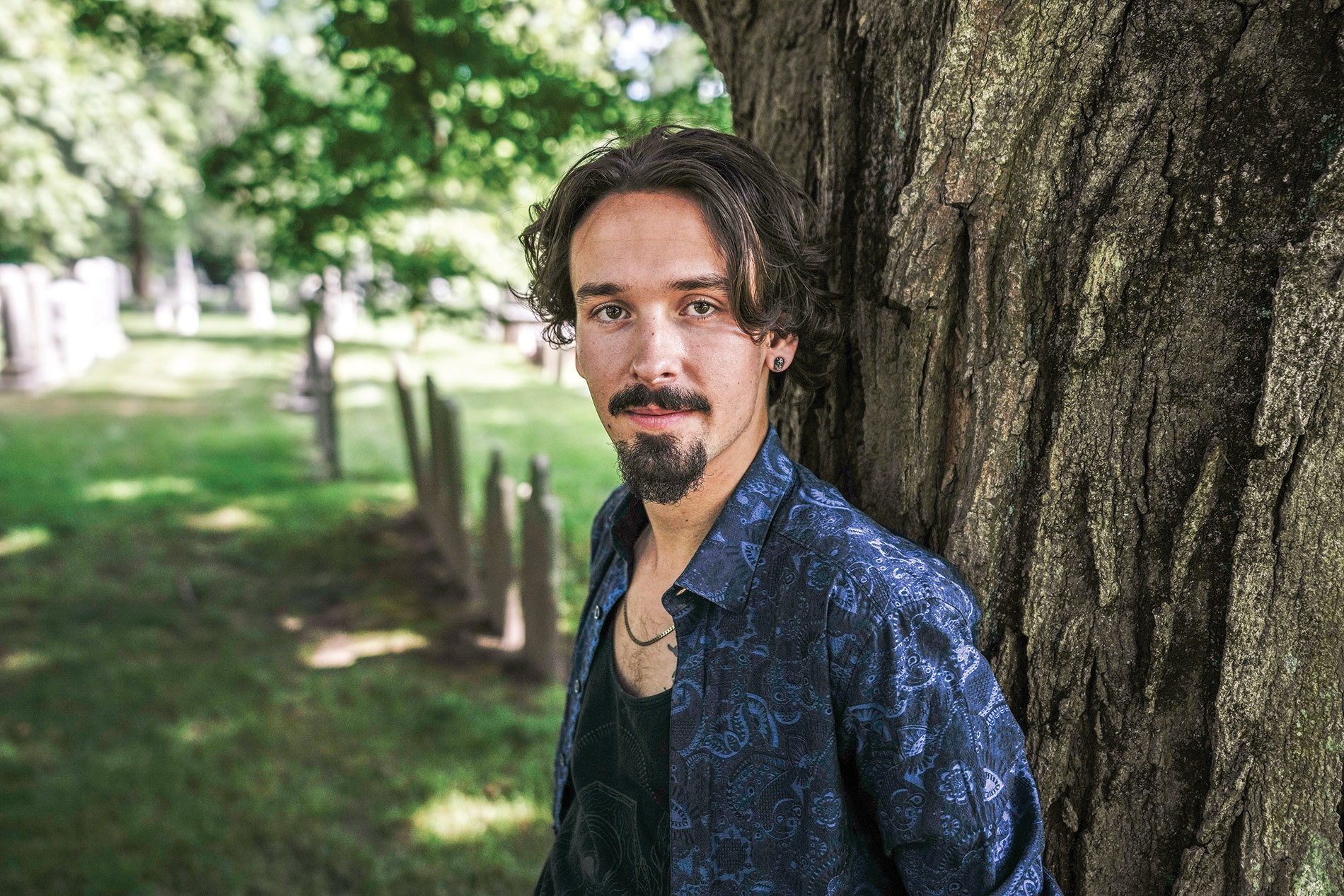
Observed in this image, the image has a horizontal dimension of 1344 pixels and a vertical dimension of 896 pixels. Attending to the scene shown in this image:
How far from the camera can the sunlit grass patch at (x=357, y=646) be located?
20.3 ft

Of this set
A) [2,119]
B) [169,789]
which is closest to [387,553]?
[169,789]

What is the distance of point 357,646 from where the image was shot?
6426mm

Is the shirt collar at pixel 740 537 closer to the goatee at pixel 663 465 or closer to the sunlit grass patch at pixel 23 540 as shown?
the goatee at pixel 663 465

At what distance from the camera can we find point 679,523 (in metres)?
A: 1.85

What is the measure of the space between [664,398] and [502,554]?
4.70 meters

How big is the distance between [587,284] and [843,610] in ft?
2.55

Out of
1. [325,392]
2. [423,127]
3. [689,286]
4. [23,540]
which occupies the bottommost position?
[23,540]

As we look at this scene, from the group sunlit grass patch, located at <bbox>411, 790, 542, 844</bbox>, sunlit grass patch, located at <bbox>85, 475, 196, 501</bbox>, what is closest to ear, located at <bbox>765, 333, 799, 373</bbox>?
sunlit grass patch, located at <bbox>411, 790, 542, 844</bbox>

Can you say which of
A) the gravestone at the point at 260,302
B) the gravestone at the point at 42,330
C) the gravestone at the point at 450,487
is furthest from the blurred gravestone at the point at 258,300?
the gravestone at the point at 450,487

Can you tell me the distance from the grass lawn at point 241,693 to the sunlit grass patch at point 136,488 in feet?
0.12

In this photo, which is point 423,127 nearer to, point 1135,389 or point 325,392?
point 1135,389

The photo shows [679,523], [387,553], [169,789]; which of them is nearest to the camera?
[679,523]

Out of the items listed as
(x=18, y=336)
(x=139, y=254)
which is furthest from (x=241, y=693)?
(x=139, y=254)

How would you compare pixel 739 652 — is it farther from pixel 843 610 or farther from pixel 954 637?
pixel 954 637
